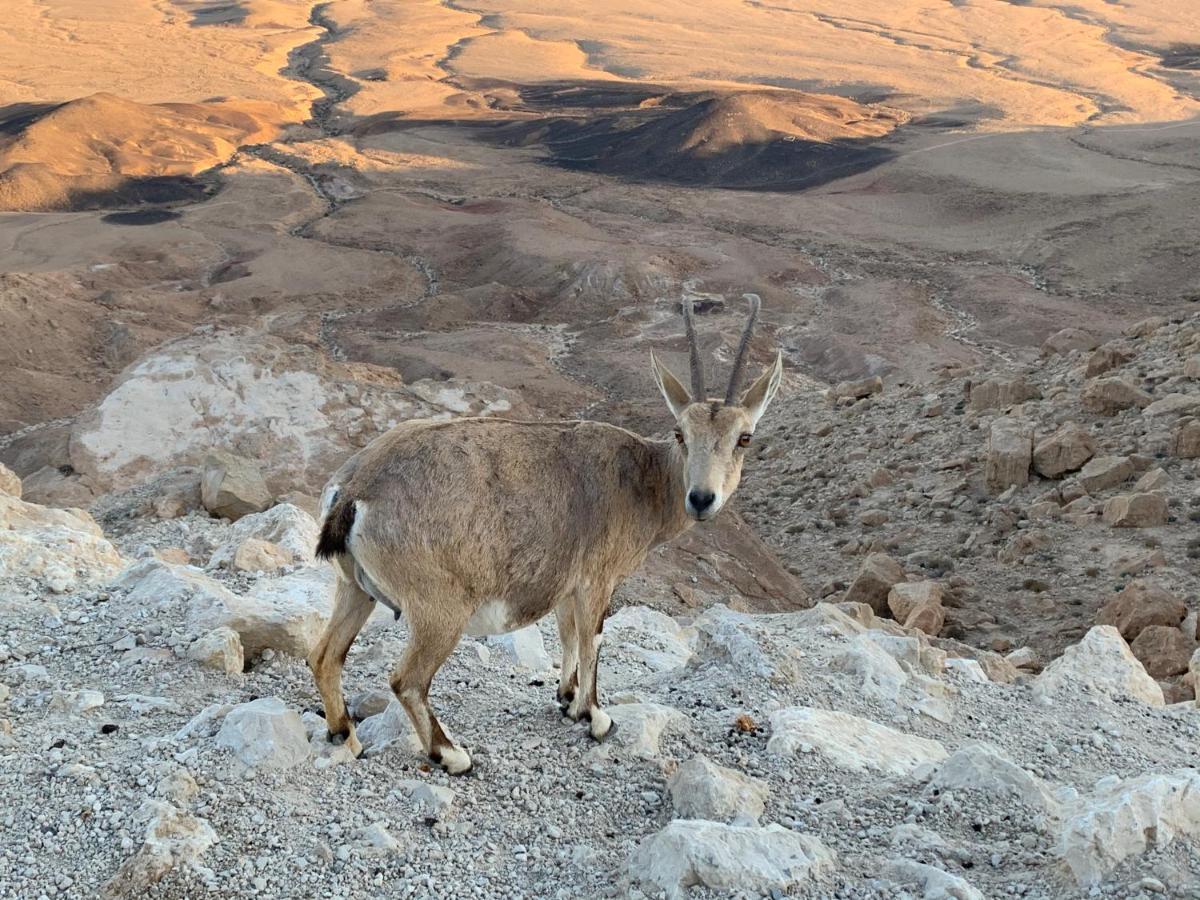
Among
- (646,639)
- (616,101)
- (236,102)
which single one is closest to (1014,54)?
(616,101)

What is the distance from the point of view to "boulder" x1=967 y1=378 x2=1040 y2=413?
73.0ft

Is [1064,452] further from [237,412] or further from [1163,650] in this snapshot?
[237,412]

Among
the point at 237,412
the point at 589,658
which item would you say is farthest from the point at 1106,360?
the point at 589,658

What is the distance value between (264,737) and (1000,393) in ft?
62.4

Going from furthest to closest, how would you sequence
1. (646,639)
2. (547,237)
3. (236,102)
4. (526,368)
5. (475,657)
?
(236,102) < (547,237) < (526,368) < (646,639) < (475,657)

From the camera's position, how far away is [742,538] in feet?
65.8

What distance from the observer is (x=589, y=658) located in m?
7.21

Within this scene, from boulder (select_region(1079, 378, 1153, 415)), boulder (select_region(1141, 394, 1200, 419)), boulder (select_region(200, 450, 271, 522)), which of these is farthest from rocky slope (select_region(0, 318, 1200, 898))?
boulder (select_region(1079, 378, 1153, 415))

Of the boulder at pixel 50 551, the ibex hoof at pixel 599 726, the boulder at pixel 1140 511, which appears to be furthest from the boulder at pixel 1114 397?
the boulder at pixel 50 551

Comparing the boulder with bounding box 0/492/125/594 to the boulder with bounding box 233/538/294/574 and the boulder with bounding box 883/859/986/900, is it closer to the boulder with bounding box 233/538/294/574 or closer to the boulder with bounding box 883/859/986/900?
the boulder with bounding box 233/538/294/574

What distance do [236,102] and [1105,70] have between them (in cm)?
7133

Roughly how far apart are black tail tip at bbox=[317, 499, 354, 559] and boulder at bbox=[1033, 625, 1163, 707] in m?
5.74

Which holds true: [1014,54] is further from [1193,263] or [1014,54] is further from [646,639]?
[646,639]

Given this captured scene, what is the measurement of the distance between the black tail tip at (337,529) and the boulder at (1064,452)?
1574 centimetres
